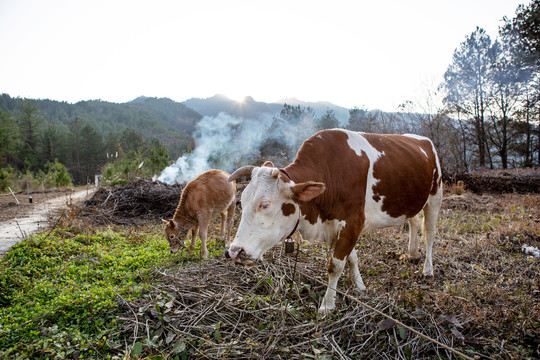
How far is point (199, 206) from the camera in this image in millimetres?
5906

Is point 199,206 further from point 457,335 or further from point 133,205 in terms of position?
point 133,205

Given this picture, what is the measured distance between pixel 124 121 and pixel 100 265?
100604 millimetres

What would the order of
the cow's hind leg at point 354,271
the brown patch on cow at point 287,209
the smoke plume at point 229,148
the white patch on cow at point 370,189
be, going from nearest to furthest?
the brown patch on cow at point 287,209 → the white patch on cow at point 370,189 → the cow's hind leg at point 354,271 → the smoke plume at point 229,148

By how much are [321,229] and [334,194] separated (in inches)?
16.7

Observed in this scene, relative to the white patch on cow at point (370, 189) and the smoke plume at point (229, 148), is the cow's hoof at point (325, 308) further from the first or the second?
the smoke plume at point (229, 148)

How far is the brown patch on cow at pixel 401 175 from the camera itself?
3.53m

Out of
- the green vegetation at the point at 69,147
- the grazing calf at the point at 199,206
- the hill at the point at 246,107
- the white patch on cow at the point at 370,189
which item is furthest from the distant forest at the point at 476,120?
the hill at the point at 246,107

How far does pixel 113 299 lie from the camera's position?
3328mm

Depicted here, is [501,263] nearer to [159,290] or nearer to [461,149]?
[159,290]

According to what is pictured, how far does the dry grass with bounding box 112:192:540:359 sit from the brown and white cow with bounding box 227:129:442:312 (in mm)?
419

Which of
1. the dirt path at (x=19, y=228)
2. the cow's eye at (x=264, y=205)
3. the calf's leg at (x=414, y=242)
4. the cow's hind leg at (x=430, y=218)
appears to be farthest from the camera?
the dirt path at (x=19, y=228)

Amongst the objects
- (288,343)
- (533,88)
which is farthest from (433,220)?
(533,88)

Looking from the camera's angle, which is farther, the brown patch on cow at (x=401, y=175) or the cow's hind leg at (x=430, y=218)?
the cow's hind leg at (x=430, y=218)

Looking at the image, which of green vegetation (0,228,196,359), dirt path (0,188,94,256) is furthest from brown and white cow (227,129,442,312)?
dirt path (0,188,94,256)
